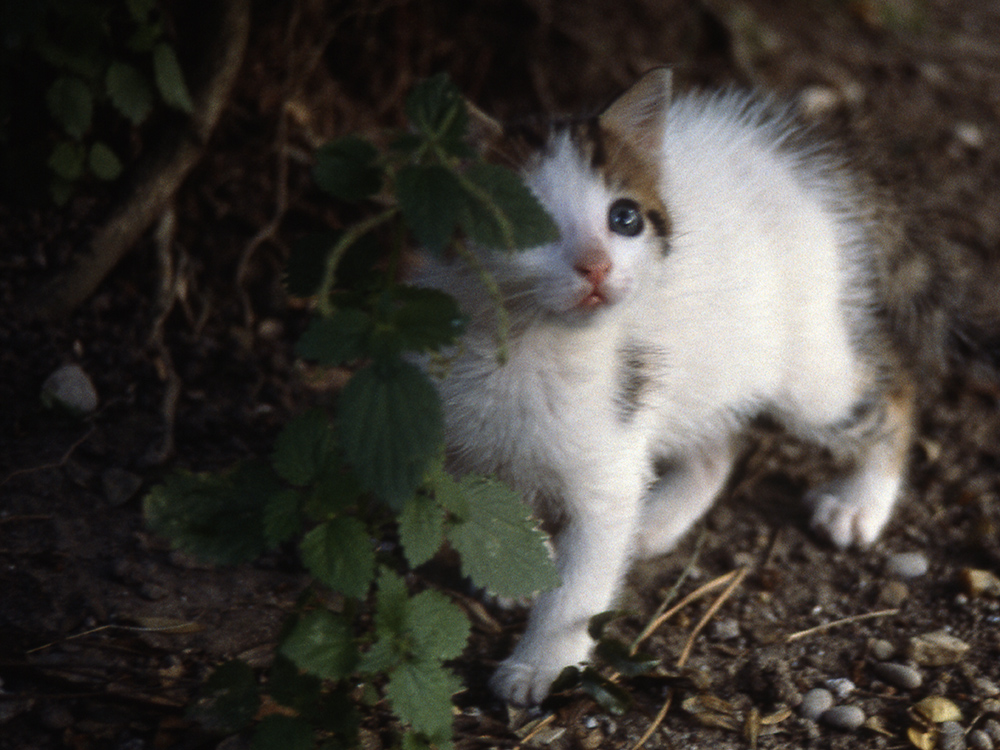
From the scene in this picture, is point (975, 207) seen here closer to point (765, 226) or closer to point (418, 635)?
point (765, 226)

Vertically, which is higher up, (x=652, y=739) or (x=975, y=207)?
(x=975, y=207)

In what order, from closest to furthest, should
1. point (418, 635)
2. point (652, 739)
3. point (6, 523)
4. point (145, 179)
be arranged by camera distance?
point (418, 635) → point (652, 739) → point (6, 523) → point (145, 179)

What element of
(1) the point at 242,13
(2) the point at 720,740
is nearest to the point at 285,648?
(2) the point at 720,740

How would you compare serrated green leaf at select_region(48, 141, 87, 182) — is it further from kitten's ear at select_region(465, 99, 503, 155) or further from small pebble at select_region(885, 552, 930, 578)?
small pebble at select_region(885, 552, 930, 578)

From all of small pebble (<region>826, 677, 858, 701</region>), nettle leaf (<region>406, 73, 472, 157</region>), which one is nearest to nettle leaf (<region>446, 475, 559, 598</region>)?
nettle leaf (<region>406, 73, 472, 157</region>)

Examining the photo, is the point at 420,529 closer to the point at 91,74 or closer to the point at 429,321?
the point at 429,321

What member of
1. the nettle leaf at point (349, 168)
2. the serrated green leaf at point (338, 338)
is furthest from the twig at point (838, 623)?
the nettle leaf at point (349, 168)

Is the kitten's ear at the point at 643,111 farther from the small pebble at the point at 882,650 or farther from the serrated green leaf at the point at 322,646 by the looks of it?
the small pebble at the point at 882,650

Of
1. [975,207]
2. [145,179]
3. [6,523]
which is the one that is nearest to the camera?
[6,523]
